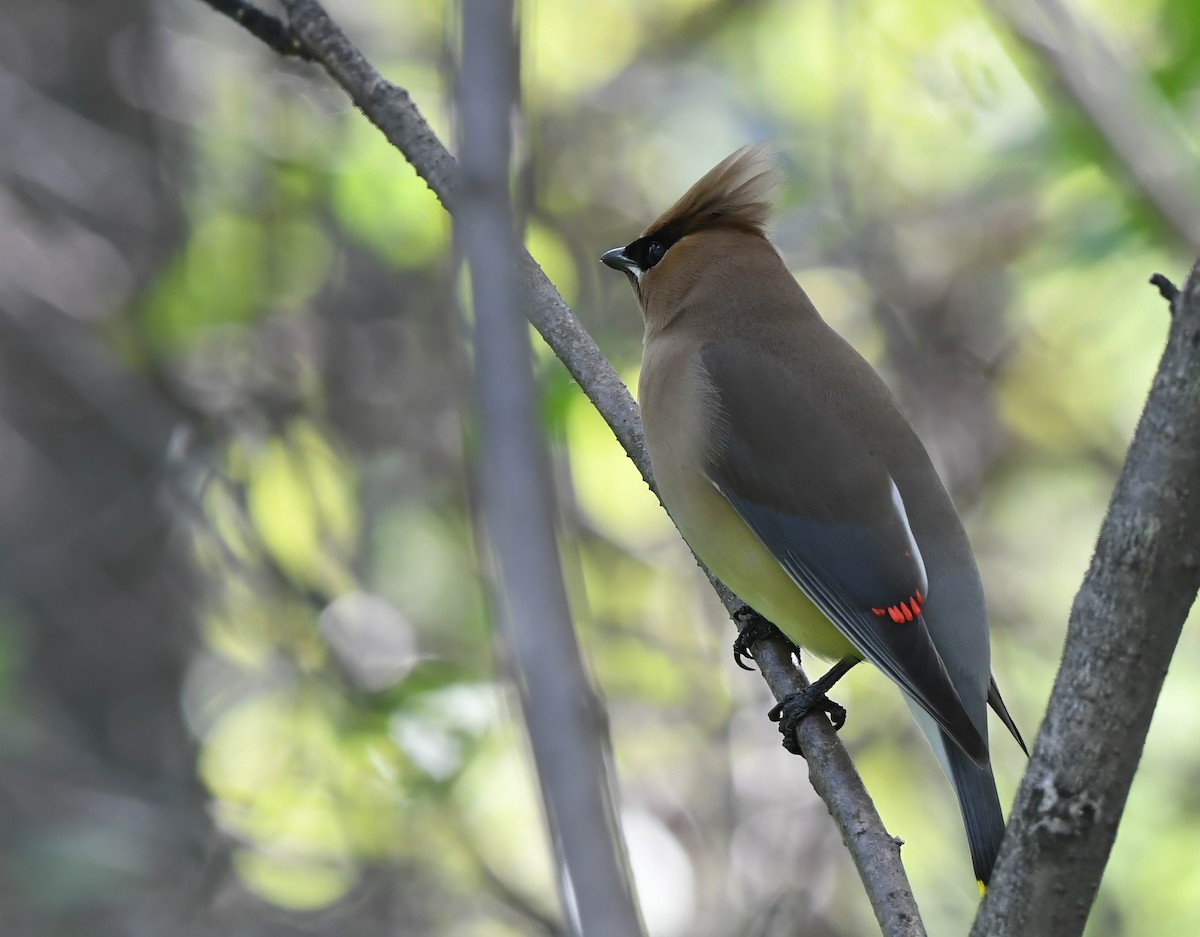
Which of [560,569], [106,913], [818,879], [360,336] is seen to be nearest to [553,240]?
[360,336]

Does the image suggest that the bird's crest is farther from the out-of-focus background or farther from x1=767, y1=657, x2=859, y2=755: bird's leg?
x1=767, y1=657, x2=859, y2=755: bird's leg

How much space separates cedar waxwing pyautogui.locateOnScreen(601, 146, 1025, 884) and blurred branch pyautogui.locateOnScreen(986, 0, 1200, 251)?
0.71 meters

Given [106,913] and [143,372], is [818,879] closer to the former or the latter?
[106,913]

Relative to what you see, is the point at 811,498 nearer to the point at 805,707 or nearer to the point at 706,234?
the point at 805,707

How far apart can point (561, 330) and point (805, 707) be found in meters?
0.88

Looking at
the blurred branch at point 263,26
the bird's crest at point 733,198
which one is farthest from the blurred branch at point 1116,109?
the blurred branch at point 263,26

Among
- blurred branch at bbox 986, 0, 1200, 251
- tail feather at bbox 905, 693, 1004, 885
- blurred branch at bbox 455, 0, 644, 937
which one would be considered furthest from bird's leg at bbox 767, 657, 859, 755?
blurred branch at bbox 455, 0, 644, 937

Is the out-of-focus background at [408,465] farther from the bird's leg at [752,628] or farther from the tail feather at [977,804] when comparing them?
the tail feather at [977,804]

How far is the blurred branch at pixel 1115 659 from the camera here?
1260 mm

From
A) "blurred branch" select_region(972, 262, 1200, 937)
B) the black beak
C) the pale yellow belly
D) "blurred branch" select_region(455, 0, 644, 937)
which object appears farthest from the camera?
the black beak

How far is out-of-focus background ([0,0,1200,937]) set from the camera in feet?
14.0

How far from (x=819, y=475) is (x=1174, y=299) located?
5.84ft

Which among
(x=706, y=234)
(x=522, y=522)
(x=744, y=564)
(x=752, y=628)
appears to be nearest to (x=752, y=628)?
(x=752, y=628)

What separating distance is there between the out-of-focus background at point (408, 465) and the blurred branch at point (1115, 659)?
2.60 m
